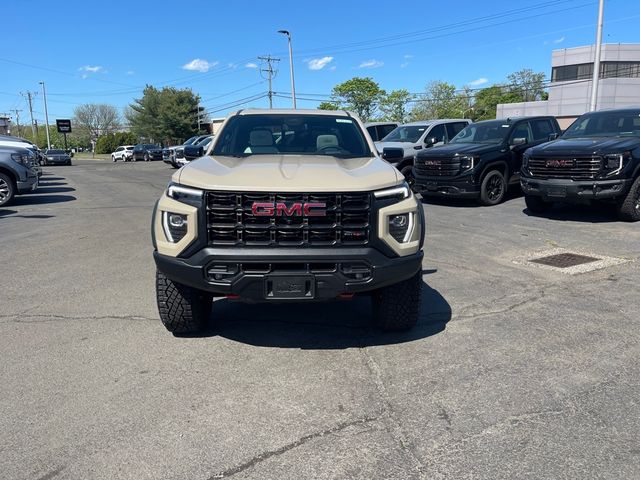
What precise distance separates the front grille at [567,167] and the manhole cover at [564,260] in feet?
7.87

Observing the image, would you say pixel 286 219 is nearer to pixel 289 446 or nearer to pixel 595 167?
pixel 289 446

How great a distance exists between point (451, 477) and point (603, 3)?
75.9 ft

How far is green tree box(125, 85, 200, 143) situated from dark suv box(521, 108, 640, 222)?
65.2 m

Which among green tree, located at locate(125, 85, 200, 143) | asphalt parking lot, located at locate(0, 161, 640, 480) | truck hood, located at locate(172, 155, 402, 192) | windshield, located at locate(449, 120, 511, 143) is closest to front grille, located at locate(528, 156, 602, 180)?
windshield, located at locate(449, 120, 511, 143)

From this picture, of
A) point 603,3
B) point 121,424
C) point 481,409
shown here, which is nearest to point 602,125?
point 481,409

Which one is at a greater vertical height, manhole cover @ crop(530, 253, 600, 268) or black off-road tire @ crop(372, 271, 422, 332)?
black off-road tire @ crop(372, 271, 422, 332)

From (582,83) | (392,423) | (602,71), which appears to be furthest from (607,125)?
(602,71)

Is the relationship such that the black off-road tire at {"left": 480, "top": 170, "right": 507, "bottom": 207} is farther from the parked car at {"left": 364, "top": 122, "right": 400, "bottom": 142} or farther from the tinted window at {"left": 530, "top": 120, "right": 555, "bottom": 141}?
the parked car at {"left": 364, "top": 122, "right": 400, "bottom": 142}

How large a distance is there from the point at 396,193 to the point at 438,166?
8.18 meters

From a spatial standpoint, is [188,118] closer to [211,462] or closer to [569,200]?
[569,200]

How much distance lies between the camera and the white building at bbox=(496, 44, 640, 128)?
160 ft

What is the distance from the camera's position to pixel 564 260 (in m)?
6.67

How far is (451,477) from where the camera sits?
2473 millimetres

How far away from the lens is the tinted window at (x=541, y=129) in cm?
1240
